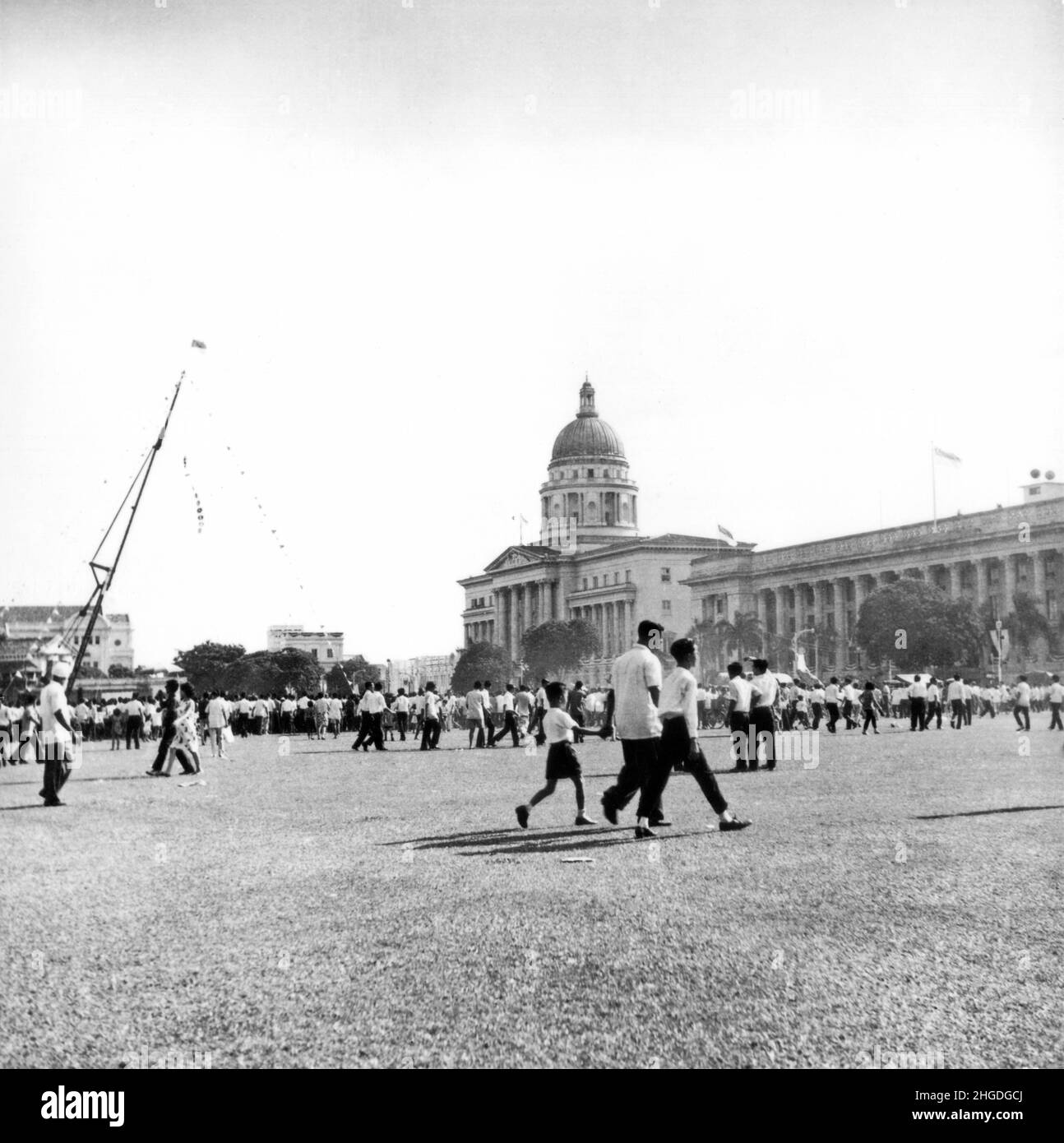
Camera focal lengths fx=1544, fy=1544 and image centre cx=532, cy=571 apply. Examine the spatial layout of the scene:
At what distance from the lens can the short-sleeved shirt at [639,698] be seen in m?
14.2

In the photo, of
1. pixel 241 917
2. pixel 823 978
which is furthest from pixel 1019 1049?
pixel 241 917

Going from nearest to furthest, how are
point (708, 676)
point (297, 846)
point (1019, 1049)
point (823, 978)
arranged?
1. point (1019, 1049)
2. point (823, 978)
3. point (297, 846)
4. point (708, 676)

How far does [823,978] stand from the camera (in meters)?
7.80

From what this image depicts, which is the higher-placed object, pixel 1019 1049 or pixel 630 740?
pixel 630 740

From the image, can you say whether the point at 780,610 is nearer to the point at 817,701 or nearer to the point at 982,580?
the point at 982,580

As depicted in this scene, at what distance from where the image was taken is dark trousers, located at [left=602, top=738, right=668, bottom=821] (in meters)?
14.3

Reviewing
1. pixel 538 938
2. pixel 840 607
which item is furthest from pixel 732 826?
pixel 840 607

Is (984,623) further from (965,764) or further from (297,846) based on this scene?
(297,846)

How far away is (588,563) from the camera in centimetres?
16425

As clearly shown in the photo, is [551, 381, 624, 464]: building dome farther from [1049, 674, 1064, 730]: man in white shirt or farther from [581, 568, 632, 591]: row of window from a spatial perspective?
[1049, 674, 1064, 730]: man in white shirt

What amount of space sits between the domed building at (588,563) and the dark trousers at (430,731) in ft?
360

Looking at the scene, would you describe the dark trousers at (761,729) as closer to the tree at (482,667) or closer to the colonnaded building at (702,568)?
the colonnaded building at (702,568)

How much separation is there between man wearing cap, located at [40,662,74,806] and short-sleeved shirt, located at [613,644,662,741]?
8.15 m
